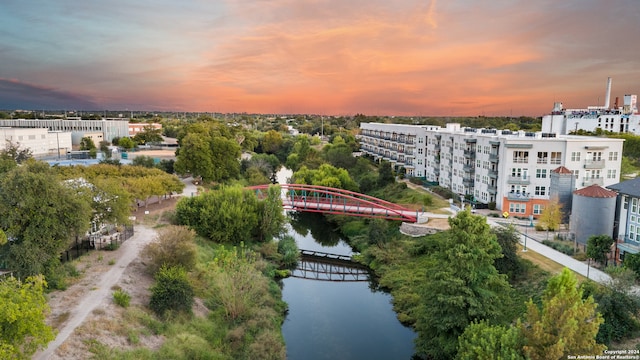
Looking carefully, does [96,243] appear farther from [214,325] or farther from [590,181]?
[590,181]

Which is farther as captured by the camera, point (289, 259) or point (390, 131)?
point (390, 131)

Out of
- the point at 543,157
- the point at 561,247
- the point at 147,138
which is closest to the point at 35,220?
the point at 561,247

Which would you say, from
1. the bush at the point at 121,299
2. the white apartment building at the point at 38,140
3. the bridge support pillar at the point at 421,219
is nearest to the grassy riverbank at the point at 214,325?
the bush at the point at 121,299

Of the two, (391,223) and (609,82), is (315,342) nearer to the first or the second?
(391,223)

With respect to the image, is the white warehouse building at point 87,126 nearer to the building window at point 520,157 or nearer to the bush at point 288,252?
the bush at point 288,252

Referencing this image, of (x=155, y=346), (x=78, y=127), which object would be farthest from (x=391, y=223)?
(x=78, y=127)
